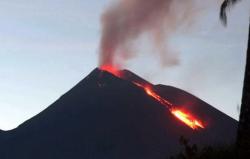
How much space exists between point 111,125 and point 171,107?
11.7 metres

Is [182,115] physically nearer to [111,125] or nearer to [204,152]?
[111,125]

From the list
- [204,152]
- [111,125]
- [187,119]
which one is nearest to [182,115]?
[187,119]

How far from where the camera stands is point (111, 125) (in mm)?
120750

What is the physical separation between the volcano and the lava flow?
958mm

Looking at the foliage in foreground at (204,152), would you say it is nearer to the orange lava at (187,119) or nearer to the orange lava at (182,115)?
the orange lava at (182,115)

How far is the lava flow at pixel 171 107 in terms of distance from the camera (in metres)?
116

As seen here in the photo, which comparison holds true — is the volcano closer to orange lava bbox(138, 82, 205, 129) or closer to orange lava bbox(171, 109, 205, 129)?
orange lava bbox(138, 82, 205, 129)

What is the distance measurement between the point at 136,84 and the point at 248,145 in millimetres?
119336

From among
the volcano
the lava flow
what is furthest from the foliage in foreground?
the lava flow

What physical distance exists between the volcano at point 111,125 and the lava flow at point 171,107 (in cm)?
96

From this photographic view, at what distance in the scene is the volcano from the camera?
4333 inches

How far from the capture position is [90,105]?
131 meters

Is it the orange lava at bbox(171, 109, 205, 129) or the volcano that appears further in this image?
the orange lava at bbox(171, 109, 205, 129)

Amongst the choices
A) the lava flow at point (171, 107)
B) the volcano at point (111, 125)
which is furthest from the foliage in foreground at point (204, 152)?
the lava flow at point (171, 107)
